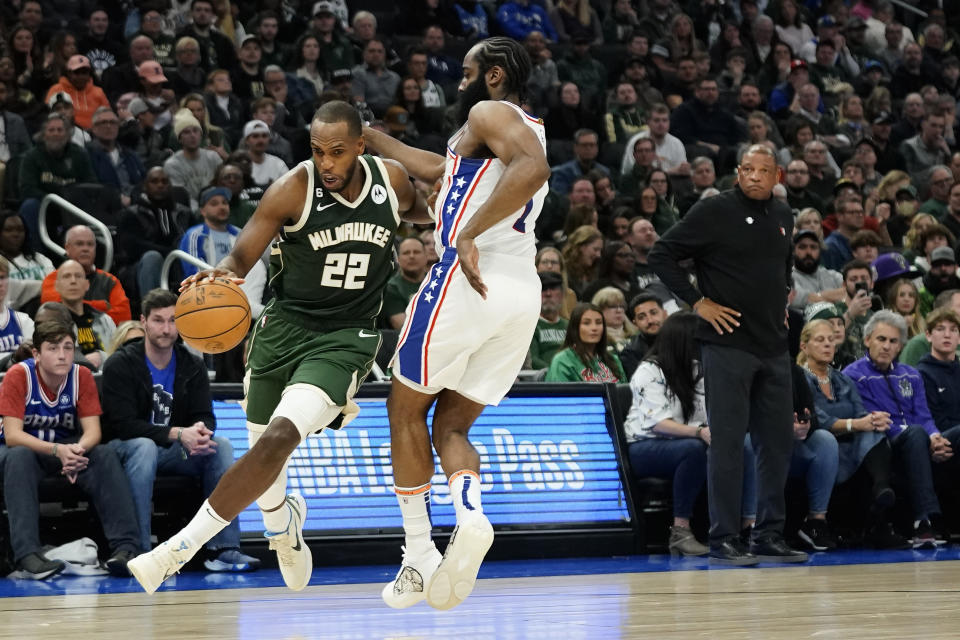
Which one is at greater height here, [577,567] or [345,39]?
[345,39]

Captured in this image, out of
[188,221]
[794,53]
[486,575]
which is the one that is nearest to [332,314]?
[486,575]

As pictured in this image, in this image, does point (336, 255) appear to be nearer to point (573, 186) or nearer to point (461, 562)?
point (461, 562)

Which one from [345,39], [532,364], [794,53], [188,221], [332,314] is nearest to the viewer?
[332,314]

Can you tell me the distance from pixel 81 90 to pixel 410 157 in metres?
7.77

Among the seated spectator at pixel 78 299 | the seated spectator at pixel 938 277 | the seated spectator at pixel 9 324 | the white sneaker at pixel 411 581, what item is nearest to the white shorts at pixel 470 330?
the white sneaker at pixel 411 581

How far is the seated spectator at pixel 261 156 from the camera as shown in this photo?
38.9 feet

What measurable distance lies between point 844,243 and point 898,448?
14.6 ft

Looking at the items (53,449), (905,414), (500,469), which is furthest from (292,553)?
(905,414)

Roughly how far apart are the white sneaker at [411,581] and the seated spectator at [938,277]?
7581 mm

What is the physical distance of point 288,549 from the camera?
215 inches

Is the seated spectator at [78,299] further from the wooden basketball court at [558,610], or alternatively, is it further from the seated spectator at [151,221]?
the wooden basketball court at [558,610]

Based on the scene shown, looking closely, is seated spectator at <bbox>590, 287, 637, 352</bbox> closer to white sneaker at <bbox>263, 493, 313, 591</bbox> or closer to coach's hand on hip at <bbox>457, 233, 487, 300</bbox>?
white sneaker at <bbox>263, 493, 313, 591</bbox>

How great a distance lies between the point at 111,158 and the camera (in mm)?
11727

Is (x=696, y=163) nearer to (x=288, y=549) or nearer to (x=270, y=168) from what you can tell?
(x=270, y=168)
